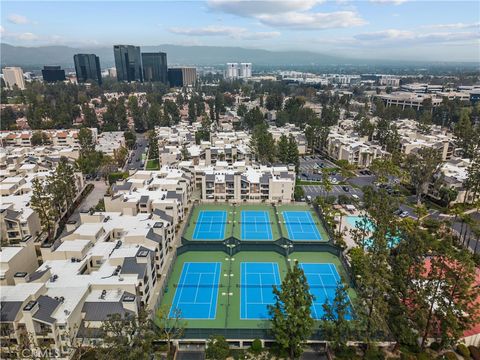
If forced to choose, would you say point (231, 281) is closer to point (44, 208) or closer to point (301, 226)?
point (301, 226)

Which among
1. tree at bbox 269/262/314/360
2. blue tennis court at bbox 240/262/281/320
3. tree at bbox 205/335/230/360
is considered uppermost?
tree at bbox 269/262/314/360

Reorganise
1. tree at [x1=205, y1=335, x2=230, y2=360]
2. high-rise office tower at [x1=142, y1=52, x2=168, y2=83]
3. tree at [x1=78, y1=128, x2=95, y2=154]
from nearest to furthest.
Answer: tree at [x1=205, y1=335, x2=230, y2=360]
tree at [x1=78, y1=128, x2=95, y2=154]
high-rise office tower at [x1=142, y1=52, x2=168, y2=83]

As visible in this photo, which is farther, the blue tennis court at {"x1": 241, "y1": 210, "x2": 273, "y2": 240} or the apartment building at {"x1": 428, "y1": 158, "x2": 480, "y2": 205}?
the apartment building at {"x1": 428, "y1": 158, "x2": 480, "y2": 205}

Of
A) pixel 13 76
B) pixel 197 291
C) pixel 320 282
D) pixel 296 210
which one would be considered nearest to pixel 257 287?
pixel 197 291

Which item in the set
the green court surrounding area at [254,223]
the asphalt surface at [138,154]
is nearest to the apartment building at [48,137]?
the asphalt surface at [138,154]

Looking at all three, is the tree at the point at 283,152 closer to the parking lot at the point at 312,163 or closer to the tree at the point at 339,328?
the parking lot at the point at 312,163

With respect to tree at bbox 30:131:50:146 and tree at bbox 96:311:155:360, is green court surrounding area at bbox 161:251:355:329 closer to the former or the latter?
tree at bbox 96:311:155:360

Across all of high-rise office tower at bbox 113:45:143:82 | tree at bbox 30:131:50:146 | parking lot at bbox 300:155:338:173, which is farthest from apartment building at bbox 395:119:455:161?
high-rise office tower at bbox 113:45:143:82
